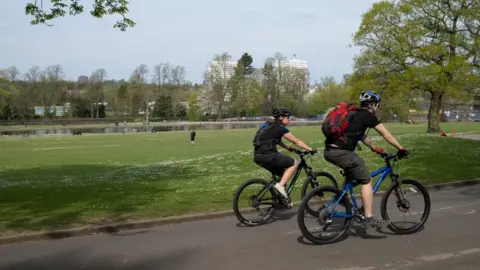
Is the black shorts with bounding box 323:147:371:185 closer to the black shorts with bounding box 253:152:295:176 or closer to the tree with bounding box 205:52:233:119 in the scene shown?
the black shorts with bounding box 253:152:295:176

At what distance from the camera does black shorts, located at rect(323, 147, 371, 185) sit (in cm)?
637

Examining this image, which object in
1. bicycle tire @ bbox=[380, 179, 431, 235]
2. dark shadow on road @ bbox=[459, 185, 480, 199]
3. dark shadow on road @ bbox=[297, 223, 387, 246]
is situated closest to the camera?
dark shadow on road @ bbox=[297, 223, 387, 246]

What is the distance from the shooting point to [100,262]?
5957 mm

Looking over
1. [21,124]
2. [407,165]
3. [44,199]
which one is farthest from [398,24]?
[21,124]

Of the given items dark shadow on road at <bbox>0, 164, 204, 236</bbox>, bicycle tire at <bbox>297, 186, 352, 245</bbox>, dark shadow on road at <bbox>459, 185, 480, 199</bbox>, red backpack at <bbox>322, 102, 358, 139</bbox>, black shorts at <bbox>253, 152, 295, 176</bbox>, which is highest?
red backpack at <bbox>322, 102, 358, 139</bbox>

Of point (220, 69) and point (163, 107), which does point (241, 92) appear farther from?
point (163, 107)

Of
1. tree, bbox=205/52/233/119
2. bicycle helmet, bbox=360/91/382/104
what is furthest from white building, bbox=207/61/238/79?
bicycle helmet, bbox=360/91/382/104

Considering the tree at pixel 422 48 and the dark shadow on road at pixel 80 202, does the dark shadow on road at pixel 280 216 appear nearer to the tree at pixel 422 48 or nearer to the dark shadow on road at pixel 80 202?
the dark shadow on road at pixel 80 202

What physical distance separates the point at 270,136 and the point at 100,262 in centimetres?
316

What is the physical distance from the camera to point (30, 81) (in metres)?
120

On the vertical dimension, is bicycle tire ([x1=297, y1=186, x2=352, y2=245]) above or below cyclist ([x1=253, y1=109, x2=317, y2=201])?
below

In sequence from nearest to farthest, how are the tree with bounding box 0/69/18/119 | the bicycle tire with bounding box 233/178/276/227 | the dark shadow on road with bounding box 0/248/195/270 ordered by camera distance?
the dark shadow on road with bounding box 0/248/195/270 → the bicycle tire with bounding box 233/178/276/227 → the tree with bounding box 0/69/18/119

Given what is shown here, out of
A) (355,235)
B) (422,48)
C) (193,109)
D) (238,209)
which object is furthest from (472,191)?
(193,109)

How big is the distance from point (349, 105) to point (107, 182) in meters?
9.56
